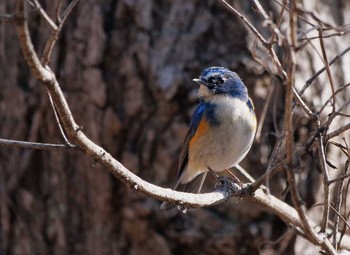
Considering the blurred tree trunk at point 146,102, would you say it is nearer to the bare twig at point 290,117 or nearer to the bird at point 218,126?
the bird at point 218,126

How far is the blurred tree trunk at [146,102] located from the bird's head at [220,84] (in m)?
0.46

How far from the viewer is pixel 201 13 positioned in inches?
208

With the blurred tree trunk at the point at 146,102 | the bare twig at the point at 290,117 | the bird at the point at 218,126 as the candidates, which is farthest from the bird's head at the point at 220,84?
the bare twig at the point at 290,117

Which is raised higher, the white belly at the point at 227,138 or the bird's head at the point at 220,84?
the bird's head at the point at 220,84

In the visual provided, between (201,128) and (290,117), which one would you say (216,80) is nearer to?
(201,128)

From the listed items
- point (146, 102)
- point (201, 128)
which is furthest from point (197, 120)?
point (146, 102)

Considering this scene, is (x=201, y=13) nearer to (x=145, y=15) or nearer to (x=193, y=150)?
(x=145, y=15)

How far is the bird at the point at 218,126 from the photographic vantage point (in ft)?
14.9

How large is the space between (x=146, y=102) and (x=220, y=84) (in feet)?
2.57

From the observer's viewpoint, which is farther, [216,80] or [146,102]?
[146,102]

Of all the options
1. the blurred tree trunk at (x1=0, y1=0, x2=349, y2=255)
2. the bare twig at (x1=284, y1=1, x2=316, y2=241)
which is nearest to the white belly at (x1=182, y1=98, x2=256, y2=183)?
the blurred tree trunk at (x1=0, y1=0, x2=349, y2=255)

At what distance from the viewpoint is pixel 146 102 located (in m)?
5.32

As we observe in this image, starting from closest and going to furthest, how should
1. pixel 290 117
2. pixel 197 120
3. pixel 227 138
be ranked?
pixel 290 117
pixel 227 138
pixel 197 120

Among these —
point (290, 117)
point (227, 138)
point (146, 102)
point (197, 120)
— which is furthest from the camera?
point (146, 102)
